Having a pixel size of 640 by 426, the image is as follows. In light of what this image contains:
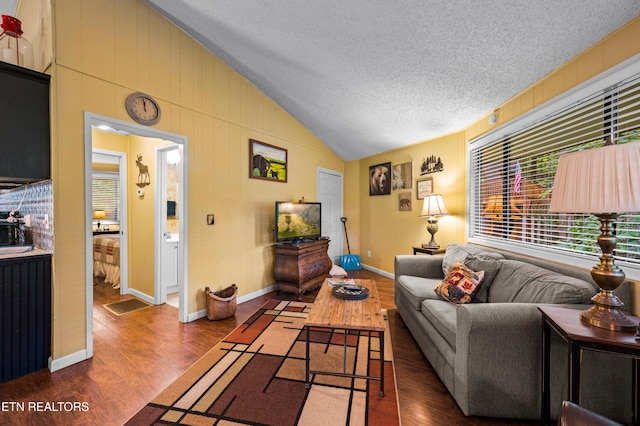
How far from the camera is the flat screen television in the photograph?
379 cm

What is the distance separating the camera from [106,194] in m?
6.38

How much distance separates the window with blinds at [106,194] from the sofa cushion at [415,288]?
6804mm

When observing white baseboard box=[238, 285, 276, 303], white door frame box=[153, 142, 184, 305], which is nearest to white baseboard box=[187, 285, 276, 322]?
white baseboard box=[238, 285, 276, 303]

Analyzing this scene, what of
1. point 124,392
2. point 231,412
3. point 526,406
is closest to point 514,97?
point 526,406

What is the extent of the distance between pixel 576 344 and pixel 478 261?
1340 mm

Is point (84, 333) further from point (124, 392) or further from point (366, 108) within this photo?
point (366, 108)

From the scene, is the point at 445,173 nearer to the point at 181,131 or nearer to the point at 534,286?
the point at 534,286

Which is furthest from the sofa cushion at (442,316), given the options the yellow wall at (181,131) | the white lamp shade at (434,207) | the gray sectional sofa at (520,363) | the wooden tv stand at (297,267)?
the yellow wall at (181,131)

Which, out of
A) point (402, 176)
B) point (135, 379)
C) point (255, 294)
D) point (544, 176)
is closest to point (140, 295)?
point (255, 294)

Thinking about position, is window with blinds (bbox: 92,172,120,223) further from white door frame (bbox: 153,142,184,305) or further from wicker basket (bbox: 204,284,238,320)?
wicker basket (bbox: 204,284,238,320)

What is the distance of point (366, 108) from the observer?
3.41 metres

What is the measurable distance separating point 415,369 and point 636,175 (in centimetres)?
176

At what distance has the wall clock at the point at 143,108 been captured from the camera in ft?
8.15

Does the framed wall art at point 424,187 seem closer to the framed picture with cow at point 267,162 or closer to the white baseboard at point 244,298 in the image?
the framed picture with cow at point 267,162
